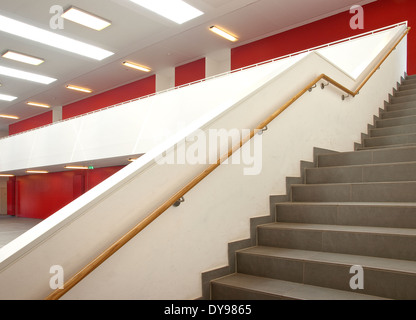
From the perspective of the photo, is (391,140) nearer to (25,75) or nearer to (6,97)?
(25,75)

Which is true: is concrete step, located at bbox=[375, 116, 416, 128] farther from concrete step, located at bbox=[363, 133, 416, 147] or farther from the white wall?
the white wall

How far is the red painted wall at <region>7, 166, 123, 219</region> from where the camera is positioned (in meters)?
12.0

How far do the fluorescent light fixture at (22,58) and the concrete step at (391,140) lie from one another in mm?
9902

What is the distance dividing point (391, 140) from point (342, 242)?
7.12 ft

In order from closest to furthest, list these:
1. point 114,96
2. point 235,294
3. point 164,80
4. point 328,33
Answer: point 235,294
point 328,33
point 164,80
point 114,96

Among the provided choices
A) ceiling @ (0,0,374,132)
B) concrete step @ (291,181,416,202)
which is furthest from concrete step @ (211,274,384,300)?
ceiling @ (0,0,374,132)

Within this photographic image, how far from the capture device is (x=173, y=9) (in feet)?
26.8

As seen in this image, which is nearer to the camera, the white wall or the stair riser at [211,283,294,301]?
the white wall

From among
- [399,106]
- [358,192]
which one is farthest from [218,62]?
[358,192]

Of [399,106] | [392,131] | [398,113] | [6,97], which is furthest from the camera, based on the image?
[6,97]

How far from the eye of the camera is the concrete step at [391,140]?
3.85 meters
